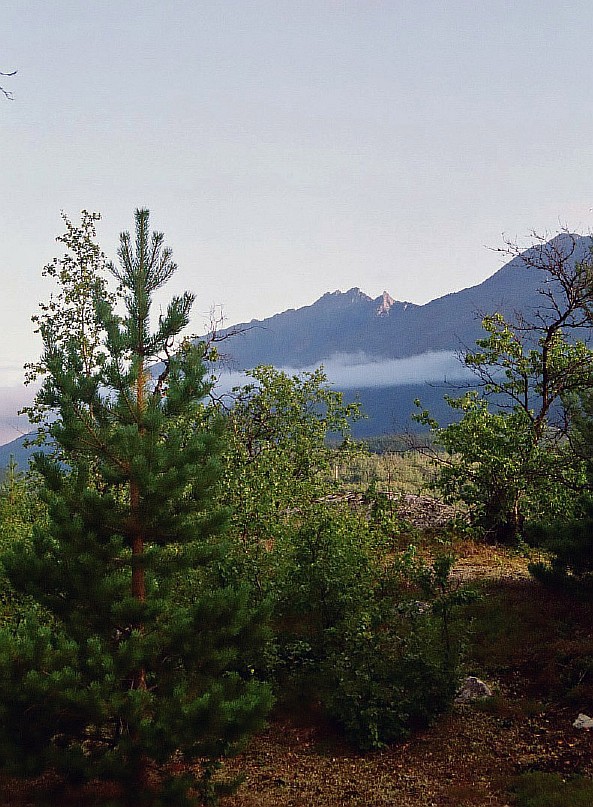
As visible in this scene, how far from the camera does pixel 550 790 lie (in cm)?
639

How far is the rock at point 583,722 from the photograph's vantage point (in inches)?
302

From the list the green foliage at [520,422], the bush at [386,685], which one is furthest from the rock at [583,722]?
the green foliage at [520,422]

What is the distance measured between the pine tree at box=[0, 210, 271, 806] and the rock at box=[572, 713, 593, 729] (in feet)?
12.6

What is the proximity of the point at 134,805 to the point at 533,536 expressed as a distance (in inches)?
298

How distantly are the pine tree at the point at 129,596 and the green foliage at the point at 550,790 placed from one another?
2.56 metres

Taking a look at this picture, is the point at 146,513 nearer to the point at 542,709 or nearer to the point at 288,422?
the point at 542,709

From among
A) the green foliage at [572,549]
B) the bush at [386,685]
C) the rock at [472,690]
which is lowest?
the rock at [472,690]

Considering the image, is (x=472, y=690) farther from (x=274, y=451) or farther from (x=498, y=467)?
(x=498, y=467)

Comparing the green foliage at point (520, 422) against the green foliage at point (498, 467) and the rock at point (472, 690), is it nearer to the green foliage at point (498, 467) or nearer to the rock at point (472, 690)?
the green foliage at point (498, 467)

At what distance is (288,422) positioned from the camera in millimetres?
15430

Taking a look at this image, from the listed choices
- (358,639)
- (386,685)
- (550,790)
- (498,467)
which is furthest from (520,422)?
(550,790)

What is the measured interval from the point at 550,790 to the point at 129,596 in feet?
13.9

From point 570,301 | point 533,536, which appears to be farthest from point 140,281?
point 570,301

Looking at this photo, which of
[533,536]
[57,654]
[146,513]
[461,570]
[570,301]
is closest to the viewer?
[57,654]
